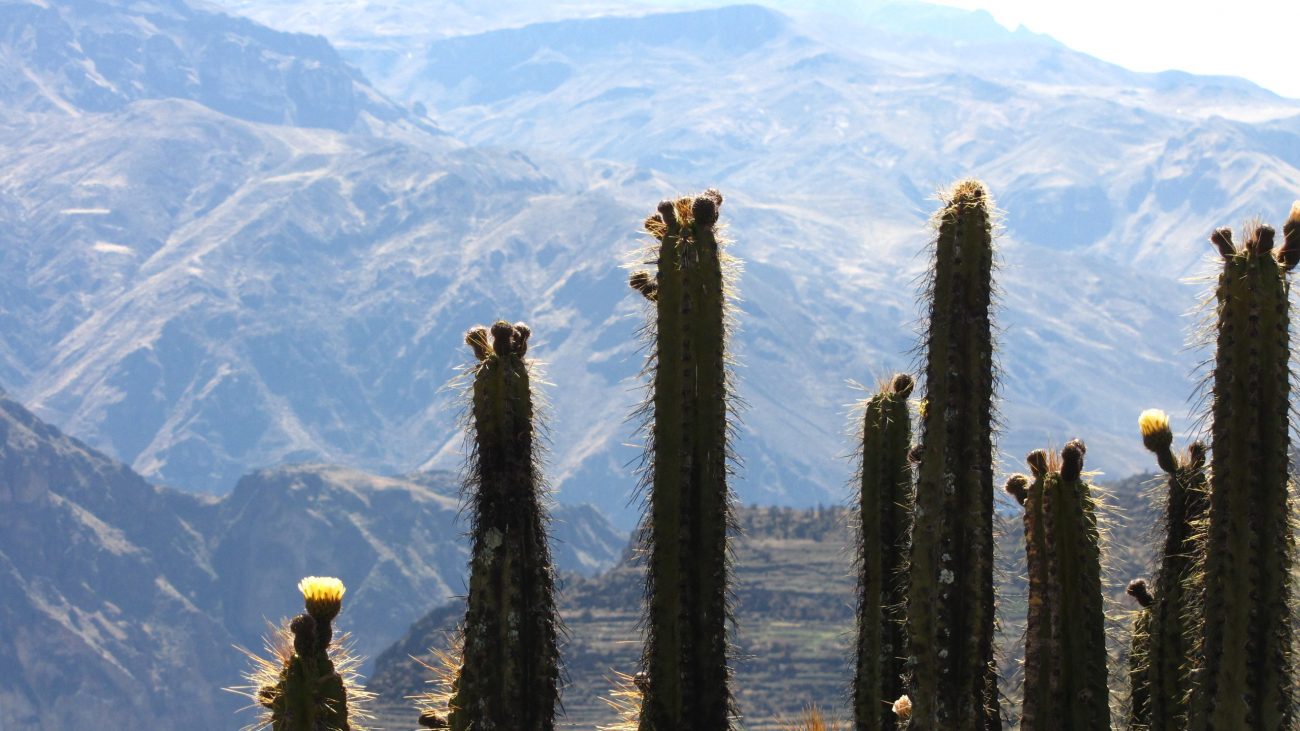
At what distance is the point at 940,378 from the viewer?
14.3m

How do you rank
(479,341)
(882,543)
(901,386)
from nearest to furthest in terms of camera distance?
1. (479,341)
2. (882,543)
3. (901,386)

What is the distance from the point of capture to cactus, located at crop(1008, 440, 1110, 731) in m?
14.1

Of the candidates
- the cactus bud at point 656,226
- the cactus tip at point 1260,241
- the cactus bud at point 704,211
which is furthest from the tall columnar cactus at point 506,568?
the cactus tip at point 1260,241

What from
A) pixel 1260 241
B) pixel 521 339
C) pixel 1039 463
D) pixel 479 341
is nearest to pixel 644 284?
pixel 521 339

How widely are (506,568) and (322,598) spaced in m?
1.65

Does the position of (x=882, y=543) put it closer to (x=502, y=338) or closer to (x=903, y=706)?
(x=903, y=706)

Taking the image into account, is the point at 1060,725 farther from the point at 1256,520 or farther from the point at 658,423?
the point at 658,423

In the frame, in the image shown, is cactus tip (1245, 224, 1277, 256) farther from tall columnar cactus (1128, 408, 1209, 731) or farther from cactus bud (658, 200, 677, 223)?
cactus bud (658, 200, 677, 223)

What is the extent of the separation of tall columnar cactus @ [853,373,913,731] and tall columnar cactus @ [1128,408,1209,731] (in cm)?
227

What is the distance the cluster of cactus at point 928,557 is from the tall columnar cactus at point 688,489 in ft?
0.06

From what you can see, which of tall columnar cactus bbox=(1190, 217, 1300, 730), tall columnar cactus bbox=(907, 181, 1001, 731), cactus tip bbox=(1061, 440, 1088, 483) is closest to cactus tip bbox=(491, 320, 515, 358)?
tall columnar cactus bbox=(907, 181, 1001, 731)

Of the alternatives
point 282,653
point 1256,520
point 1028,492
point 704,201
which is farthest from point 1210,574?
point 282,653

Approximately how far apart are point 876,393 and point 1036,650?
3729 millimetres

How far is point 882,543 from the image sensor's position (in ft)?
56.2
